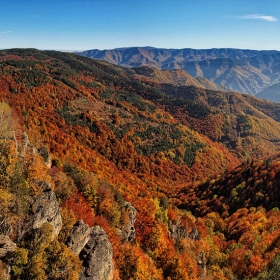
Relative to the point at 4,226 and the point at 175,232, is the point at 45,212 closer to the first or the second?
the point at 4,226

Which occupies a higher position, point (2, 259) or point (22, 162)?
point (22, 162)

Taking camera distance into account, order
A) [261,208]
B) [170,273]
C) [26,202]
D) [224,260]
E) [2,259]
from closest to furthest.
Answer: [2,259] < [26,202] < [170,273] < [224,260] < [261,208]

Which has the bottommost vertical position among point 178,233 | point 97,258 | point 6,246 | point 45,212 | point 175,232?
point 178,233

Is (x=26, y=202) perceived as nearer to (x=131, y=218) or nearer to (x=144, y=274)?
(x=144, y=274)

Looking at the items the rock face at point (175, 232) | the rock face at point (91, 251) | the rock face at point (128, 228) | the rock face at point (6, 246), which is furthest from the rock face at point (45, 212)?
the rock face at point (175, 232)

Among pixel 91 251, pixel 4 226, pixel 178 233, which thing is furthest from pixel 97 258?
pixel 178 233

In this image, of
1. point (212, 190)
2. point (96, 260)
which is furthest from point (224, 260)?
point (212, 190)
